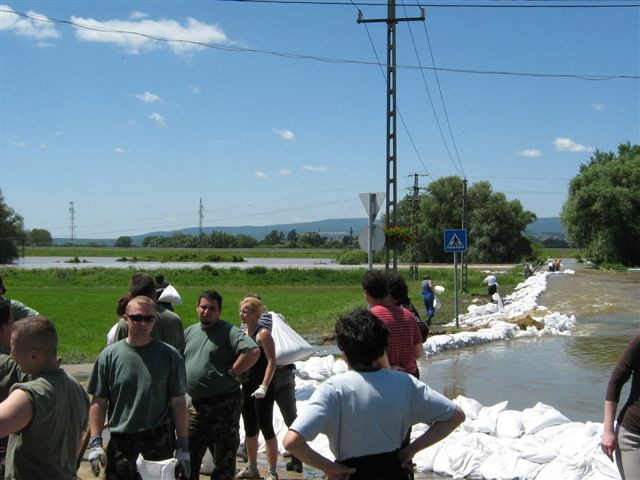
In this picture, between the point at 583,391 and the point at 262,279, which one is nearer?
the point at 583,391

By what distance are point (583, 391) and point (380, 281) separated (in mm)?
6326

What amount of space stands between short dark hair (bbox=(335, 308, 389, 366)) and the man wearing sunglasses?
1.47 metres

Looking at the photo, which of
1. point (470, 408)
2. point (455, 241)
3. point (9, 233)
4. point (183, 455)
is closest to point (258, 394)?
point (183, 455)

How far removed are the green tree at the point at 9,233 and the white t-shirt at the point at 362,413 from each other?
3388 inches

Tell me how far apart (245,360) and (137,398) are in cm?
111

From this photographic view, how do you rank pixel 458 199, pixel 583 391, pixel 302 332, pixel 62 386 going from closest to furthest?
pixel 62 386 → pixel 583 391 → pixel 302 332 → pixel 458 199

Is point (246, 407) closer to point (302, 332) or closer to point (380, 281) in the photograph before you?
point (380, 281)

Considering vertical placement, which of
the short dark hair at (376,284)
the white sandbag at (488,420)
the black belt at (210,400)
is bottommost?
the white sandbag at (488,420)

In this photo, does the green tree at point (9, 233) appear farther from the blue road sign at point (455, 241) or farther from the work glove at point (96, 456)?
the work glove at point (96, 456)

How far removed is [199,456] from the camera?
5207 mm

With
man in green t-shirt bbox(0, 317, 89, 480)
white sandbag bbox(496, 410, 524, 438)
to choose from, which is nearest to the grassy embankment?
white sandbag bbox(496, 410, 524, 438)

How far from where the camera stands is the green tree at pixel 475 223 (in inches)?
3664

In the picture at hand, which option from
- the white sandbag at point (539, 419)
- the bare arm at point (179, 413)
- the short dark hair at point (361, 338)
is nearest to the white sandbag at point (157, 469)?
the bare arm at point (179, 413)

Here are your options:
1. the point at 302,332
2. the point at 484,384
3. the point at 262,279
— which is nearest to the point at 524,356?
the point at 484,384
